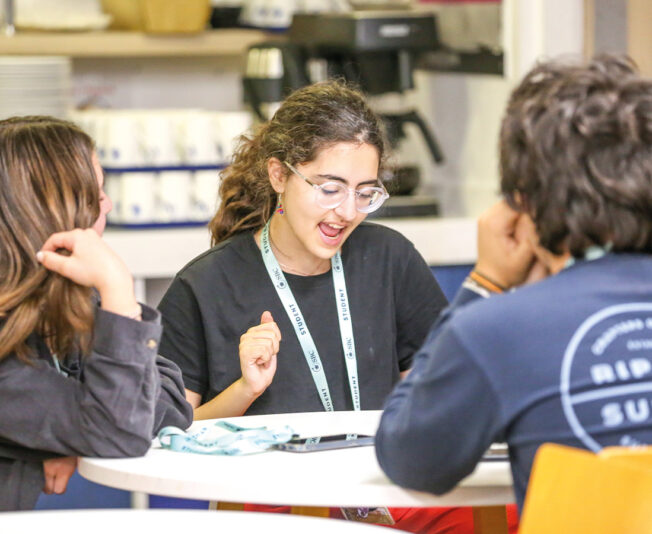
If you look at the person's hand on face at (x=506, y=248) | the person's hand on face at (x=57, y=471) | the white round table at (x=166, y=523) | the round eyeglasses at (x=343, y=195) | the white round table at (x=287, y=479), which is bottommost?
the person's hand on face at (x=57, y=471)

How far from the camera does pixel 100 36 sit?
11.7ft

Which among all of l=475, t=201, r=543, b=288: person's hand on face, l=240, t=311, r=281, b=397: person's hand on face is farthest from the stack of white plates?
l=475, t=201, r=543, b=288: person's hand on face

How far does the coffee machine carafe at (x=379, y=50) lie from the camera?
325 cm

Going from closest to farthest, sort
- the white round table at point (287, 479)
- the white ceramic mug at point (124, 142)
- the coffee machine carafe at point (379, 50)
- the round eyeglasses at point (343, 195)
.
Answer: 1. the white round table at point (287, 479)
2. the round eyeglasses at point (343, 195)
3. the white ceramic mug at point (124, 142)
4. the coffee machine carafe at point (379, 50)

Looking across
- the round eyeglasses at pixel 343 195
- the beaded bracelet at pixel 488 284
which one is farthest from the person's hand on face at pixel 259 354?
the beaded bracelet at pixel 488 284

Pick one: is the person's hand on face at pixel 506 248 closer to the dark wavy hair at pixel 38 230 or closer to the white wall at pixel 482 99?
the dark wavy hair at pixel 38 230

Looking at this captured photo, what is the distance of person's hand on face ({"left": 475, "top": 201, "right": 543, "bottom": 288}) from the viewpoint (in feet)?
4.48

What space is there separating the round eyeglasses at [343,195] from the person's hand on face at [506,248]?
60cm

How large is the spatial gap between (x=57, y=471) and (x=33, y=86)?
1926 millimetres

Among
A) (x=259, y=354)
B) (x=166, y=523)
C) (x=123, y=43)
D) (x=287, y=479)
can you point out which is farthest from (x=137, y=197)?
(x=166, y=523)

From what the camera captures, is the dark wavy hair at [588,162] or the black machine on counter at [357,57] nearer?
the dark wavy hair at [588,162]

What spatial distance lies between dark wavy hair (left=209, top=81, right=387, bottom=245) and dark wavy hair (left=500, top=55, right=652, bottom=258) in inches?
31.5

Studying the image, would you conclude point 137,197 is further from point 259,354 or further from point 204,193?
point 259,354

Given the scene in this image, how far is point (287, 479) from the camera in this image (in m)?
1.37
